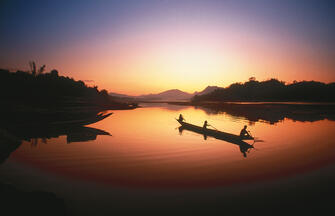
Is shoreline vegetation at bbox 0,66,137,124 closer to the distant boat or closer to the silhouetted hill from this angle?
the distant boat

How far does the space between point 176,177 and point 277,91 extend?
557 ft

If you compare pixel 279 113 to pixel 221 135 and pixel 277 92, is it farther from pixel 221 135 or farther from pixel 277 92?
pixel 277 92

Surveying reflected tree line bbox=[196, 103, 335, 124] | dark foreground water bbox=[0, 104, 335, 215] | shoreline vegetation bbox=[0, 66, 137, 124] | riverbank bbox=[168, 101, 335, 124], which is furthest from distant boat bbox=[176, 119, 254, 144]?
shoreline vegetation bbox=[0, 66, 137, 124]

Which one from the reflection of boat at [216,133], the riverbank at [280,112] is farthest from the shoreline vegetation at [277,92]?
the reflection of boat at [216,133]

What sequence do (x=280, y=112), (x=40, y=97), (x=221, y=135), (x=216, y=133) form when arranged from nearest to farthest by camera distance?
(x=221, y=135) → (x=216, y=133) → (x=40, y=97) → (x=280, y=112)

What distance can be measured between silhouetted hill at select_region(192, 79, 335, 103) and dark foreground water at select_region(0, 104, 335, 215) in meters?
152

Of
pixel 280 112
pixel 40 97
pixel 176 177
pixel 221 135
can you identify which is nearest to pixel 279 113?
pixel 280 112

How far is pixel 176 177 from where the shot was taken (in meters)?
12.2

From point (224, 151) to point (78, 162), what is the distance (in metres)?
14.4

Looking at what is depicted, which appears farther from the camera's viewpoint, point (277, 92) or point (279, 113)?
point (277, 92)

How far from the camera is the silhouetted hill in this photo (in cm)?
13681

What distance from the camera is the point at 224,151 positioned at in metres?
18.7

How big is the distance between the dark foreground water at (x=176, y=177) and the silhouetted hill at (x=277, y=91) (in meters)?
152

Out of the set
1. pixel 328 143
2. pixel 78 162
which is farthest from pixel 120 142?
pixel 328 143
